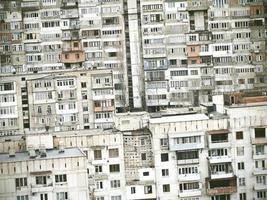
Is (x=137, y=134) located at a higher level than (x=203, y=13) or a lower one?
lower

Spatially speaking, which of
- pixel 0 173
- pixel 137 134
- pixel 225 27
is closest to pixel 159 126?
pixel 137 134

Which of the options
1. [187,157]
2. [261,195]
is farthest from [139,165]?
[261,195]

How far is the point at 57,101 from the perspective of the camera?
1641 inches

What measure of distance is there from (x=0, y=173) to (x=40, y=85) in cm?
1432

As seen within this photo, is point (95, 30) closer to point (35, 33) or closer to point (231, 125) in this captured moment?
point (35, 33)

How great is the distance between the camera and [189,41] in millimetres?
47750

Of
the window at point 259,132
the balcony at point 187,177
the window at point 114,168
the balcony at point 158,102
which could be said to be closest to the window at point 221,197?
the balcony at point 187,177

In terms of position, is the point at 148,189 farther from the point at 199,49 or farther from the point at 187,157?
the point at 199,49

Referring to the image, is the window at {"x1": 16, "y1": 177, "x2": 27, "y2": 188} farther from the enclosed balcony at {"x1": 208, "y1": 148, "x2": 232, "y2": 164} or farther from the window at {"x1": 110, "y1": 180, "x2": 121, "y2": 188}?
the enclosed balcony at {"x1": 208, "y1": 148, "x2": 232, "y2": 164}

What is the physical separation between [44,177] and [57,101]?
47.0 feet

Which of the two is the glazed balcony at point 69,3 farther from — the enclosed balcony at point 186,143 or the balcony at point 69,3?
the enclosed balcony at point 186,143

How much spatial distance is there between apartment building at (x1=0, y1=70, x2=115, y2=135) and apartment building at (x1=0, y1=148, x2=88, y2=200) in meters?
13.7

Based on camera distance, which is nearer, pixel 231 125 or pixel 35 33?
pixel 231 125

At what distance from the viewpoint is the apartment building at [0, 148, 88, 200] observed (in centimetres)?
2727
